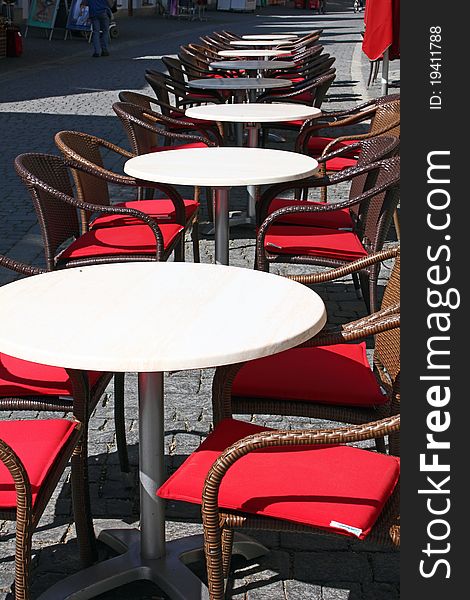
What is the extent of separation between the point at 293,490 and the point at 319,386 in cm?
63

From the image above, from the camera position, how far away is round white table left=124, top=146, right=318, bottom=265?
4.65 metres

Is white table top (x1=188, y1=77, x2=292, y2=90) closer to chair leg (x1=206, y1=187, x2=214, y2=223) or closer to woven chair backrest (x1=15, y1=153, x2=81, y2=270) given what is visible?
chair leg (x1=206, y1=187, x2=214, y2=223)

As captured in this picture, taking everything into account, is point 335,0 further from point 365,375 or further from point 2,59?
point 365,375

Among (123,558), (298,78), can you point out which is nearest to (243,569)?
(123,558)

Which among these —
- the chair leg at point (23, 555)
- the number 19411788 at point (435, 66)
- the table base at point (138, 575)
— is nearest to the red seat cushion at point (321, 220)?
the table base at point (138, 575)

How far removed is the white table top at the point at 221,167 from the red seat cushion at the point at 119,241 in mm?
309

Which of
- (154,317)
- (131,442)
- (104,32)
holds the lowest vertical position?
(131,442)

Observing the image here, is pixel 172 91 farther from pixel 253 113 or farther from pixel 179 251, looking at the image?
pixel 179 251

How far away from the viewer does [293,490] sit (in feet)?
8.27

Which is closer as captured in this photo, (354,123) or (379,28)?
(354,123)

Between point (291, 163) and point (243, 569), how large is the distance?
2351 millimetres

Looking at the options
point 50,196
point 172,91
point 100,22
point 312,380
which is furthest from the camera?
point 100,22

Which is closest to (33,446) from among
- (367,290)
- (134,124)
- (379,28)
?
(367,290)

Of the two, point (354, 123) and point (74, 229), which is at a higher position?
point (354, 123)
